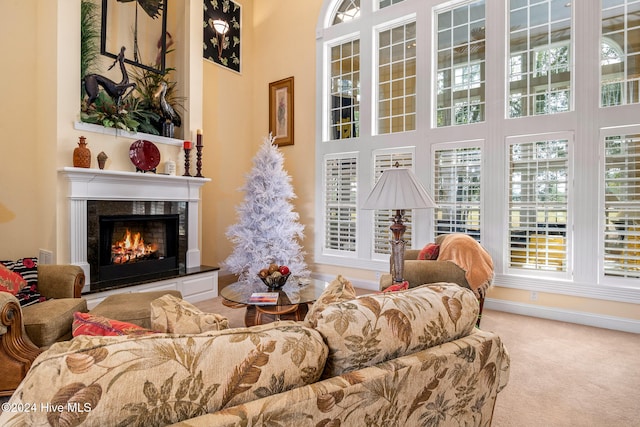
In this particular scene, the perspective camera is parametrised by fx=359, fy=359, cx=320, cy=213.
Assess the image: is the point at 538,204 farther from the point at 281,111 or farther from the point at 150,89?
the point at 150,89

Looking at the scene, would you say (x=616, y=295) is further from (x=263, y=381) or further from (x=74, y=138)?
(x=74, y=138)

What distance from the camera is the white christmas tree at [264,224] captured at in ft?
16.8

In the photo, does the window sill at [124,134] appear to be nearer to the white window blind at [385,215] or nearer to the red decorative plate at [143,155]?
the red decorative plate at [143,155]

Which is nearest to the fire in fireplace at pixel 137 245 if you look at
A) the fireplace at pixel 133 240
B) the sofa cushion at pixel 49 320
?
the fireplace at pixel 133 240

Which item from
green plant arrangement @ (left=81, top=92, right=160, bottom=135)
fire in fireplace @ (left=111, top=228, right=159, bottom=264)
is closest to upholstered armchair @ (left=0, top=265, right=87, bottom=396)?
fire in fireplace @ (left=111, top=228, right=159, bottom=264)

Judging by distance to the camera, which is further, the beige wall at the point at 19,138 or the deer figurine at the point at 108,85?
the deer figurine at the point at 108,85

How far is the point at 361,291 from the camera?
5.21 m

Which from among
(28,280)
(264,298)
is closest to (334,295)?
(264,298)

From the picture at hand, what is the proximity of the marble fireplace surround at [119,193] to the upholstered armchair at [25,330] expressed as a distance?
3.59ft

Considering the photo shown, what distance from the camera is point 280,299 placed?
9.36ft

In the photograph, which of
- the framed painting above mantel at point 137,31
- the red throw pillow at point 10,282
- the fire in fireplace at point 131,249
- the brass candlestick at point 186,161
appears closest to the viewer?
the red throw pillow at point 10,282

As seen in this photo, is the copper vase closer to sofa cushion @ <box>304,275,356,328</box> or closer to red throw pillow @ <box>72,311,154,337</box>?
red throw pillow @ <box>72,311,154,337</box>

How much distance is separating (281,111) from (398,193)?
13.7 ft

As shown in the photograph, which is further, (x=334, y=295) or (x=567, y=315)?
(x=567, y=315)
